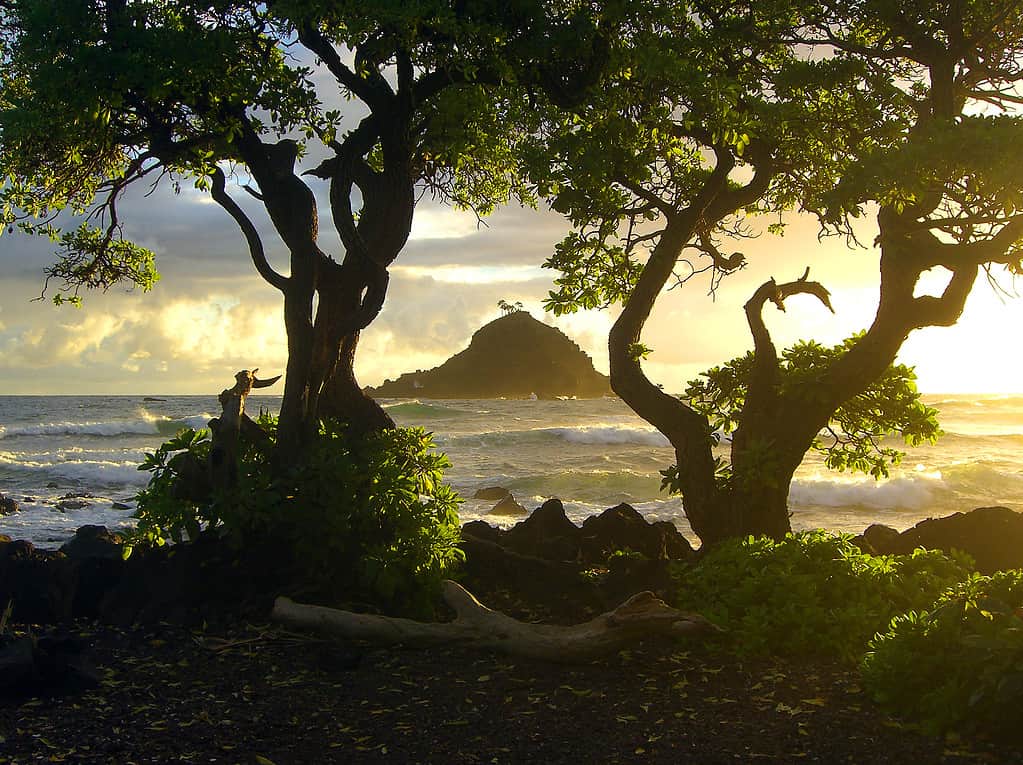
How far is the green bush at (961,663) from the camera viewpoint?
5.56m

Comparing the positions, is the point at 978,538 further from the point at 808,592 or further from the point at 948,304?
the point at 808,592

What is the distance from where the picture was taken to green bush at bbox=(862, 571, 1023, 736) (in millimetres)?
5562

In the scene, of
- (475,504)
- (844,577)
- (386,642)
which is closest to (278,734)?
(386,642)

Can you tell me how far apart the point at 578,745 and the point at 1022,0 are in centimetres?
879

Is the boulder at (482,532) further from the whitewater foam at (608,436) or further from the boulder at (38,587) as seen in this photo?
the whitewater foam at (608,436)

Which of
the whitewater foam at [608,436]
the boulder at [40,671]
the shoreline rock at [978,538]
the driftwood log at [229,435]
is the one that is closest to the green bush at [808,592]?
the shoreline rock at [978,538]

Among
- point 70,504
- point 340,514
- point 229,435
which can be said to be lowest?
point 70,504

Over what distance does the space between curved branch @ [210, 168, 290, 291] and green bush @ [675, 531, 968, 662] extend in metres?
5.54

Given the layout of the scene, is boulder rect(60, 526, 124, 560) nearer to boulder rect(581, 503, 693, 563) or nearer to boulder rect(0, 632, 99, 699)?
boulder rect(0, 632, 99, 699)

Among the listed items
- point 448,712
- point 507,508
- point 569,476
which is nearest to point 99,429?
point 569,476

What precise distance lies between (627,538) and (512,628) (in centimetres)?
399

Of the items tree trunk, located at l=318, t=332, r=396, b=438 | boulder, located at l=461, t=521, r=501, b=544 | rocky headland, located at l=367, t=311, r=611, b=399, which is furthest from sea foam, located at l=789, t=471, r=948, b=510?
rocky headland, located at l=367, t=311, r=611, b=399

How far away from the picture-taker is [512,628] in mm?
8102

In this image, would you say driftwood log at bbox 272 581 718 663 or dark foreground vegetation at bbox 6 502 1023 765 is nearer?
dark foreground vegetation at bbox 6 502 1023 765
